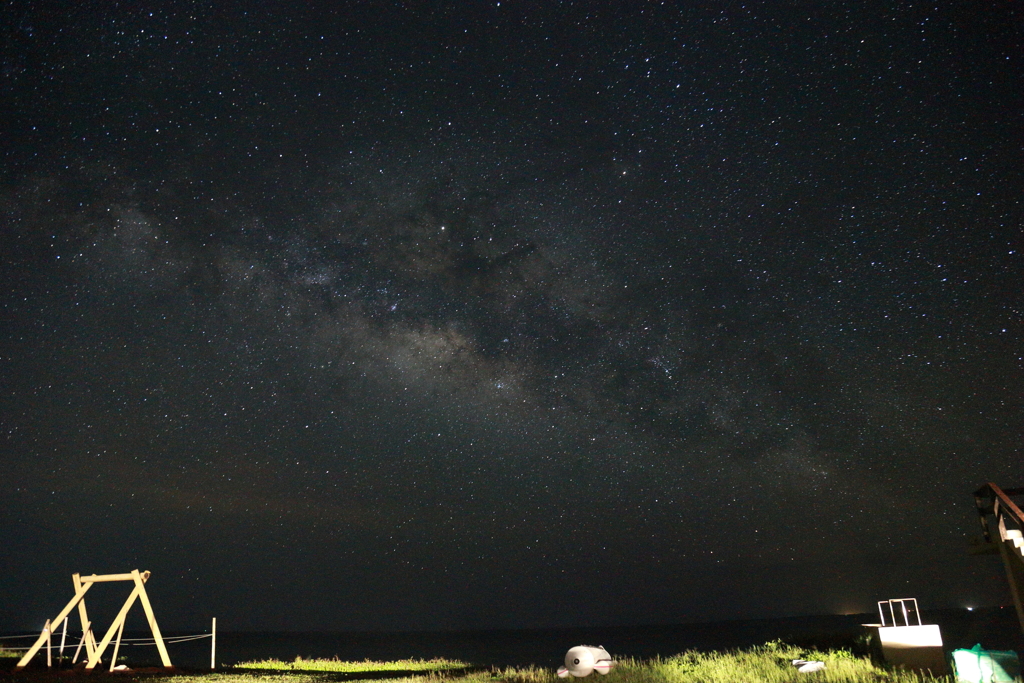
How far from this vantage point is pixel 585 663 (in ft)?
53.3

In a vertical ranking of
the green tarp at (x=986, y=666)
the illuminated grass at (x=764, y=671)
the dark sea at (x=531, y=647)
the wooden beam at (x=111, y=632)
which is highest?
the wooden beam at (x=111, y=632)

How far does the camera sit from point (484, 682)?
52.7ft

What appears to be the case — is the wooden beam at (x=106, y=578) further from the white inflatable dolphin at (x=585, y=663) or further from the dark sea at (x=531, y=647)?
the white inflatable dolphin at (x=585, y=663)

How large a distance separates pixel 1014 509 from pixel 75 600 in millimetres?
22037

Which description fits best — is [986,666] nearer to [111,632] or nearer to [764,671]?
[764,671]

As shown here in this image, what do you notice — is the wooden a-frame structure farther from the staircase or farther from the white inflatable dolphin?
the staircase

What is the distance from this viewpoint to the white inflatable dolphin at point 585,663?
638 inches

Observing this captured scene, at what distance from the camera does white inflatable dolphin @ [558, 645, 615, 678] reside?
53.2ft

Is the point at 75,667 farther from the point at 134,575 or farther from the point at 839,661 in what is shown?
the point at 839,661

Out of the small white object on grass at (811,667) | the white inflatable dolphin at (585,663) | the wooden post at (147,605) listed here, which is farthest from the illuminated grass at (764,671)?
the wooden post at (147,605)

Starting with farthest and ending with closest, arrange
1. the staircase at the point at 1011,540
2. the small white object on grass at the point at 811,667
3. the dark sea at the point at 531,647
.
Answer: the dark sea at the point at 531,647, the small white object on grass at the point at 811,667, the staircase at the point at 1011,540

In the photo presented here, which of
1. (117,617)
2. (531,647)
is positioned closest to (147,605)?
(117,617)

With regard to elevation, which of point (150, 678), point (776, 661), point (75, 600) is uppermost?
point (75, 600)

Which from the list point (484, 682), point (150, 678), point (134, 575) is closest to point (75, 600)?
point (134, 575)
